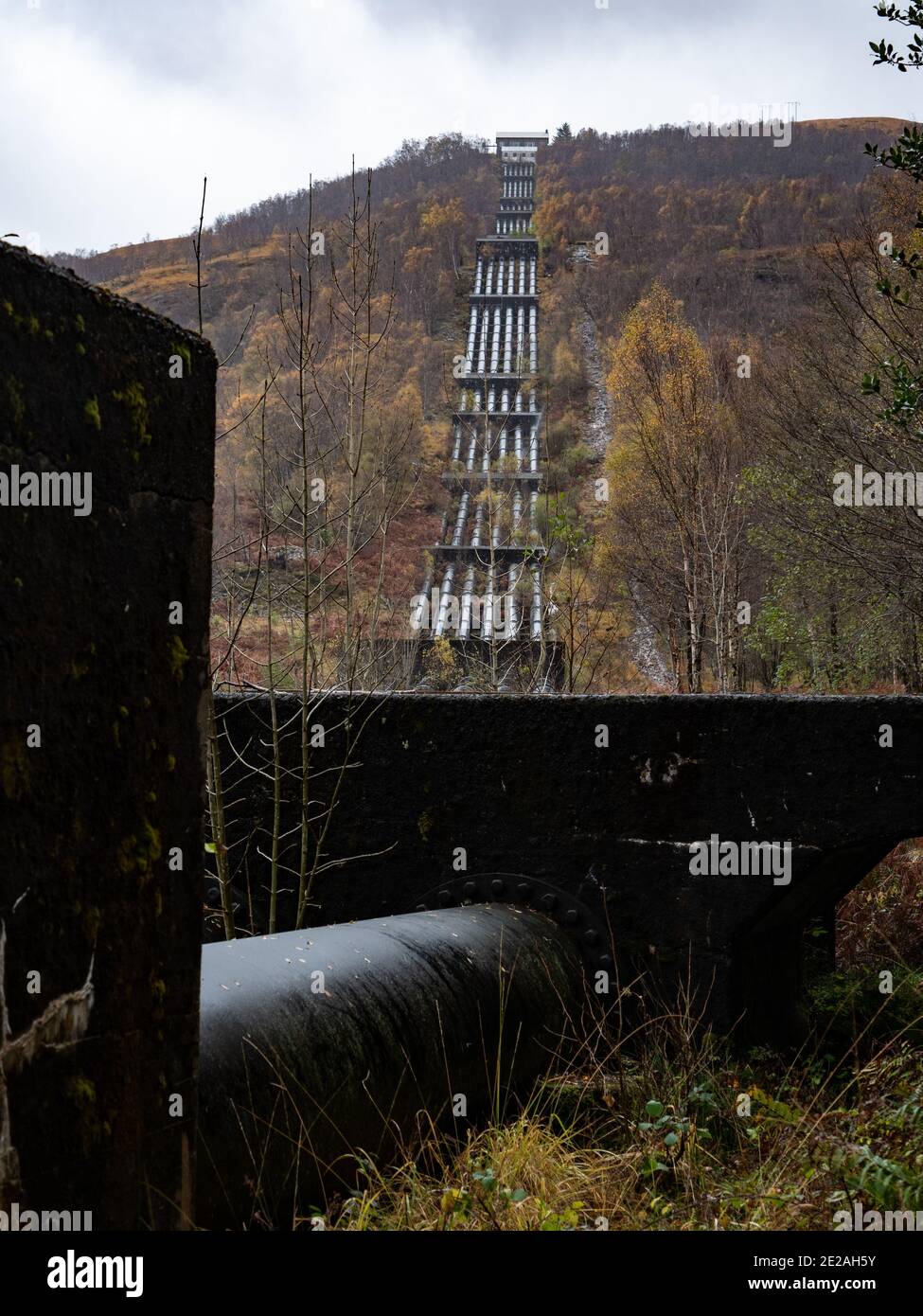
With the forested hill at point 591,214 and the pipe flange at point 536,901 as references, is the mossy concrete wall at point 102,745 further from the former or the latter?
the forested hill at point 591,214

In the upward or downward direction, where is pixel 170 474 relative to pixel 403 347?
downward

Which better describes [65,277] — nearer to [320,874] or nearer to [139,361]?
[139,361]

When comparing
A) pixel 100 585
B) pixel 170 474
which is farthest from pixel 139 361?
pixel 100 585

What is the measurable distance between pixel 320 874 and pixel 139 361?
3.24 metres

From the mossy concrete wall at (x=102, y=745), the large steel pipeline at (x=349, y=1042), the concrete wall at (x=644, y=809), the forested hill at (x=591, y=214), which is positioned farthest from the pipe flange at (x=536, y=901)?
the forested hill at (x=591, y=214)

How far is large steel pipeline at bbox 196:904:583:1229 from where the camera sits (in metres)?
2.31

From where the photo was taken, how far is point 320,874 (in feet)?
15.4

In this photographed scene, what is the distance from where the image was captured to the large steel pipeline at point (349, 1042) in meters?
2.31

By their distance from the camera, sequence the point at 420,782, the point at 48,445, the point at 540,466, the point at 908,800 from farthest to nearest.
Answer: the point at 540,466
the point at 420,782
the point at 908,800
the point at 48,445

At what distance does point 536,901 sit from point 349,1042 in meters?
1.63

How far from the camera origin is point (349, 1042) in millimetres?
2711

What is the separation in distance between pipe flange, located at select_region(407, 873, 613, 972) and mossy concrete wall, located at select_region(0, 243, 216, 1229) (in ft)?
8.22

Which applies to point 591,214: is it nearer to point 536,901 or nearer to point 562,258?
point 562,258

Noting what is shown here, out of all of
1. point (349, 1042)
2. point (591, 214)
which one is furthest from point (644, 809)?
point (591, 214)
